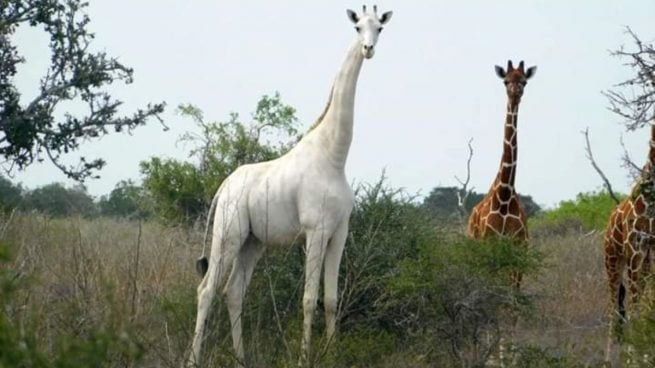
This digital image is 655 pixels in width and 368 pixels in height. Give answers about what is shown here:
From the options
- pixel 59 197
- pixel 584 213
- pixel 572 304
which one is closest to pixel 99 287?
pixel 572 304

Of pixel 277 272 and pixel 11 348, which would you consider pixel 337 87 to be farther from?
pixel 11 348

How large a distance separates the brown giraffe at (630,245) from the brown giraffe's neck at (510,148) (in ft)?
4.01

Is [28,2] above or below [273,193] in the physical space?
above

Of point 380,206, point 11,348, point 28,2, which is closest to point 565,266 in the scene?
point 380,206

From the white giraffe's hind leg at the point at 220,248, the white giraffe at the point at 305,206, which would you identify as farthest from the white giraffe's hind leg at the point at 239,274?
the white giraffe's hind leg at the point at 220,248

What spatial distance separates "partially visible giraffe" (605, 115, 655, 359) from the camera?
9.66m

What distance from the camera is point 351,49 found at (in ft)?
31.2

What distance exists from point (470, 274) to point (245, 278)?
1.61 metres

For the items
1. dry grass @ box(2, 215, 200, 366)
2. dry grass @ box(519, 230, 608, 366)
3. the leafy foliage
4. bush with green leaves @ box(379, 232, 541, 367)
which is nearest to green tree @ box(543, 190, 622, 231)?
the leafy foliage

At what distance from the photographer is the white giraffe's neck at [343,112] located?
9352 millimetres

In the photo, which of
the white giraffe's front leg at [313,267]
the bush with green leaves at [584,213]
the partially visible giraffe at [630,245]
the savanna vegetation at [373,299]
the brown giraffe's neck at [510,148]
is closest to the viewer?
the savanna vegetation at [373,299]

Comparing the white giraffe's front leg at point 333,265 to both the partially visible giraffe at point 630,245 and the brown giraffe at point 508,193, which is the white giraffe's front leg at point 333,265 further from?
the brown giraffe at point 508,193

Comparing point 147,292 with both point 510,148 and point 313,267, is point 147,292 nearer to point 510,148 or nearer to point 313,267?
point 313,267

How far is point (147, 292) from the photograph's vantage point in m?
8.57
